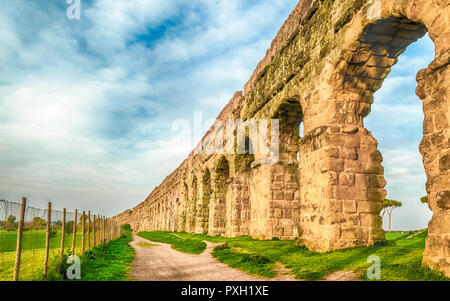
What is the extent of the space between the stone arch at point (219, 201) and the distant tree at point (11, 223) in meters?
13.5

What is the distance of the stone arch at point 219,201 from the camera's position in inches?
711

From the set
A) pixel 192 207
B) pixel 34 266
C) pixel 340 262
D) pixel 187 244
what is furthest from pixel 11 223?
pixel 192 207

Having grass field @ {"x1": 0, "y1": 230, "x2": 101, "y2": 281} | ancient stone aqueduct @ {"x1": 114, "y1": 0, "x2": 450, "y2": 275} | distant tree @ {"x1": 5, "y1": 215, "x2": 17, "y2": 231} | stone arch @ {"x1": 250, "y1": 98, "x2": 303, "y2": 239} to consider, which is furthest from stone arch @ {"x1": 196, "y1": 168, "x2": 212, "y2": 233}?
distant tree @ {"x1": 5, "y1": 215, "x2": 17, "y2": 231}

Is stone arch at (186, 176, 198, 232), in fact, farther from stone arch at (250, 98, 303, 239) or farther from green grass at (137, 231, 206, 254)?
stone arch at (250, 98, 303, 239)

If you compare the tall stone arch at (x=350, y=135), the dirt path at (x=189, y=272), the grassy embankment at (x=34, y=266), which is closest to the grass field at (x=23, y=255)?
the grassy embankment at (x=34, y=266)

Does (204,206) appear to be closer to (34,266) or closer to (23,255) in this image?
(34,266)

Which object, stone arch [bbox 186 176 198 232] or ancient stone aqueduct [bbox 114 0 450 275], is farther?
stone arch [bbox 186 176 198 232]

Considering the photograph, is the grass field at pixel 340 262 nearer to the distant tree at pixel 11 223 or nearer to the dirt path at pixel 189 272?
the dirt path at pixel 189 272

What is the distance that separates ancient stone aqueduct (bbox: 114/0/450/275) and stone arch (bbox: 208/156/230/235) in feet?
18.7

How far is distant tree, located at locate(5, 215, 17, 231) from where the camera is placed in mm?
4379

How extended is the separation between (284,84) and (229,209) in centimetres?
717

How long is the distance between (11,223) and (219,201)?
1415 centimetres

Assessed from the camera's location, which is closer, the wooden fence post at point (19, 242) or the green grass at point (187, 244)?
the wooden fence post at point (19, 242)

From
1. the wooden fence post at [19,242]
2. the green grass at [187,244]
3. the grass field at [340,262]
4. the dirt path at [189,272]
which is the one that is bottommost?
the green grass at [187,244]
